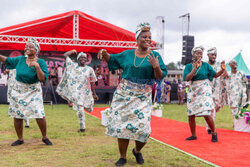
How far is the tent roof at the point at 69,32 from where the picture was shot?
15.3 m

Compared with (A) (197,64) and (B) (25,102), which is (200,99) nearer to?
(A) (197,64)

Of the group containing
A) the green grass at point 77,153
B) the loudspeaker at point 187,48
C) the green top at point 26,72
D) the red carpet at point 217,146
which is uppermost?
the loudspeaker at point 187,48

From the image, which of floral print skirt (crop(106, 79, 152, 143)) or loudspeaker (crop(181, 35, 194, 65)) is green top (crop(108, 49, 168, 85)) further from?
loudspeaker (crop(181, 35, 194, 65))

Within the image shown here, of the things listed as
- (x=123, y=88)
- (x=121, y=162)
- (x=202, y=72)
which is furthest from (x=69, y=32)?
(x=121, y=162)

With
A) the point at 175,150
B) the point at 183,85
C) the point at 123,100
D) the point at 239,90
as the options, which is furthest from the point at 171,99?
the point at 123,100

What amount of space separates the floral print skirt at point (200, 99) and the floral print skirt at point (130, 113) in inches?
83.7

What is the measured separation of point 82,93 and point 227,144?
323 cm

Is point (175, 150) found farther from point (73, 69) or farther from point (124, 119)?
point (73, 69)

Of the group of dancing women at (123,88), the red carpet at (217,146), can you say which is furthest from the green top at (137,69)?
the red carpet at (217,146)

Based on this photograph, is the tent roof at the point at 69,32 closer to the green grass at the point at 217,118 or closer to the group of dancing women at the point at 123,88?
the green grass at the point at 217,118

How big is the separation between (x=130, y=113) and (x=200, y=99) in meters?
2.39

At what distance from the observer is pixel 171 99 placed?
63.1ft

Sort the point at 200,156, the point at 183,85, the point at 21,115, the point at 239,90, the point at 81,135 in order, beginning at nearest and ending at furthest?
the point at 200,156 → the point at 21,115 → the point at 81,135 → the point at 239,90 → the point at 183,85

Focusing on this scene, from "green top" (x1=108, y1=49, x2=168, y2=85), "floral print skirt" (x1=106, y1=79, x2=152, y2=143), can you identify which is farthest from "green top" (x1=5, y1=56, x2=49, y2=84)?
A: "floral print skirt" (x1=106, y1=79, x2=152, y2=143)
